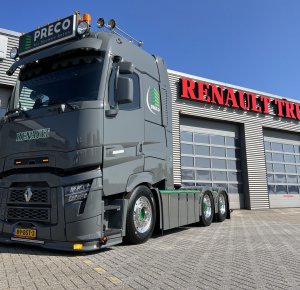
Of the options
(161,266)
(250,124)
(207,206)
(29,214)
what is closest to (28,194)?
(29,214)

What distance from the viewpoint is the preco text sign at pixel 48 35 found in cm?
617

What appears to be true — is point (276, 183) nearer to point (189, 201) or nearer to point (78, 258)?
point (189, 201)

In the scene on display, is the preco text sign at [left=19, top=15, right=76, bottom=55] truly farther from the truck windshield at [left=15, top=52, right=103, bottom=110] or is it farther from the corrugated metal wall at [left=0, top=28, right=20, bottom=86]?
the corrugated metal wall at [left=0, top=28, right=20, bottom=86]

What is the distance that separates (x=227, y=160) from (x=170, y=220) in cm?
1125

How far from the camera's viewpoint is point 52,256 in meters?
5.23

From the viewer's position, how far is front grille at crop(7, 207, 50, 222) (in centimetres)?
540

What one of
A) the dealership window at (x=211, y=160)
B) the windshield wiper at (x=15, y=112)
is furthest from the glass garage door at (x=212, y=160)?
the windshield wiper at (x=15, y=112)

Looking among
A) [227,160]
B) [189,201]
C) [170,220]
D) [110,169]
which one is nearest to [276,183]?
[227,160]

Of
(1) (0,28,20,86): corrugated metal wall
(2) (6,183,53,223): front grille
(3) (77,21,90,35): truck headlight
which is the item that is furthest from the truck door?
(1) (0,28,20,86): corrugated metal wall

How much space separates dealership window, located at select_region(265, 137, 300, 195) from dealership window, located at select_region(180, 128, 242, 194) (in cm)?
239

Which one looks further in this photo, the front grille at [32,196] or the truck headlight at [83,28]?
the truck headlight at [83,28]

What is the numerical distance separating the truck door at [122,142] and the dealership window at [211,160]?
31.9ft

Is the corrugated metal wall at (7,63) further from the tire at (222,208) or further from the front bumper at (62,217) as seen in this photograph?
the tire at (222,208)

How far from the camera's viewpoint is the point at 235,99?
18.2m
